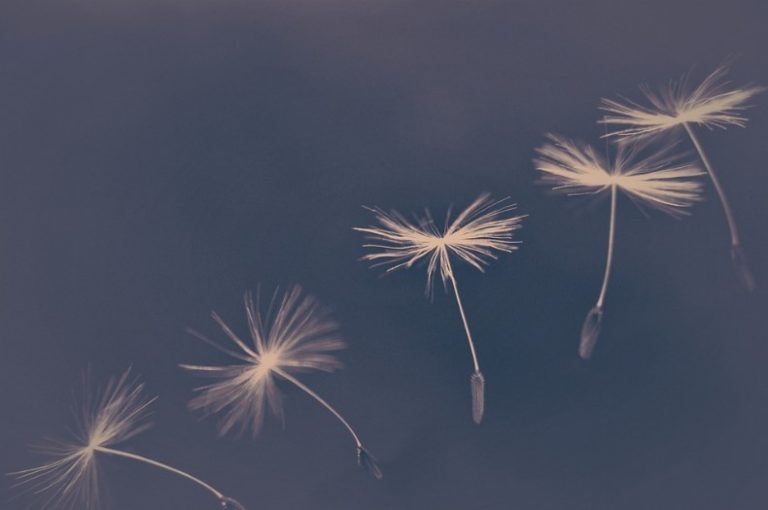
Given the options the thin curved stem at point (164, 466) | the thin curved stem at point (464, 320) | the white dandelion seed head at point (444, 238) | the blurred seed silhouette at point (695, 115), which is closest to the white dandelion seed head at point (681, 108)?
the blurred seed silhouette at point (695, 115)

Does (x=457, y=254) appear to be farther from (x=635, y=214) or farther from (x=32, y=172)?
(x=32, y=172)

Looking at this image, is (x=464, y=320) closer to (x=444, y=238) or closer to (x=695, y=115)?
(x=444, y=238)

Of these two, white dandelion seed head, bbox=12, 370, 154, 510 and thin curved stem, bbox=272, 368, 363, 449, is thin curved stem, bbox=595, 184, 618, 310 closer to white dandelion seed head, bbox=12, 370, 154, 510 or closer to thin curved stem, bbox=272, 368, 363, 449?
thin curved stem, bbox=272, 368, 363, 449

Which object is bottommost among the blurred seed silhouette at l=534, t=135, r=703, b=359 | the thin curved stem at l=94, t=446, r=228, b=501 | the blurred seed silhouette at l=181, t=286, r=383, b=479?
the thin curved stem at l=94, t=446, r=228, b=501

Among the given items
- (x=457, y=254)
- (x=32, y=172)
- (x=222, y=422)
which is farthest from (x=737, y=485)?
(x=32, y=172)

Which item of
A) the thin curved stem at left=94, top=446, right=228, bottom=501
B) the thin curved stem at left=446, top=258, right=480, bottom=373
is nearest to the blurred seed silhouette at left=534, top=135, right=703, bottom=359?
the thin curved stem at left=446, top=258, right=480, bottom=373
